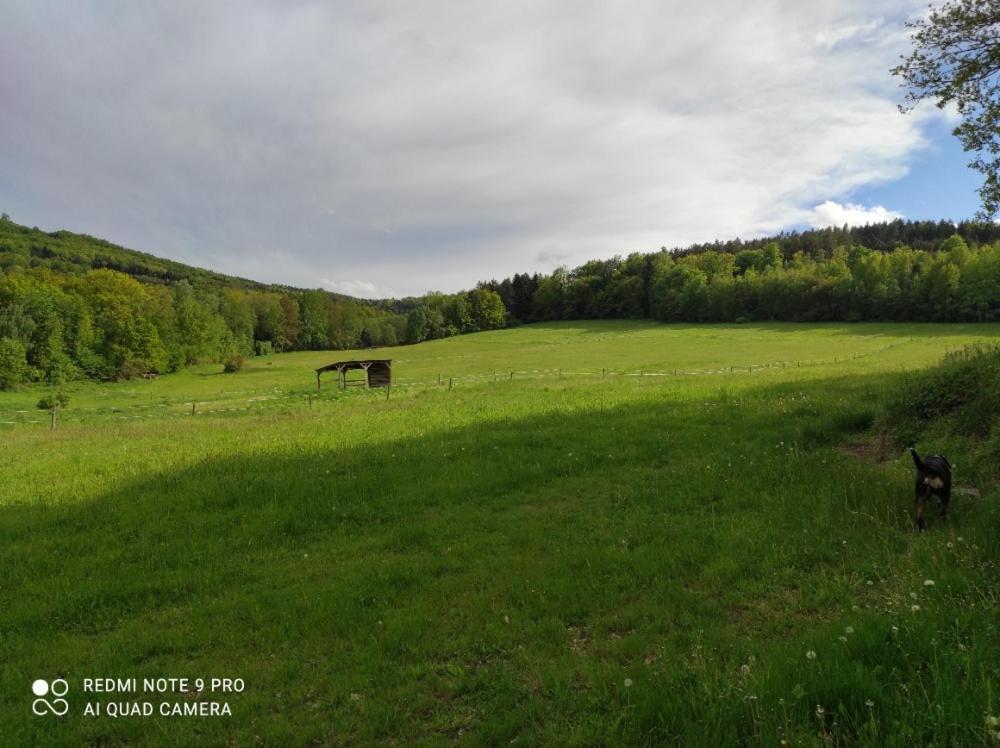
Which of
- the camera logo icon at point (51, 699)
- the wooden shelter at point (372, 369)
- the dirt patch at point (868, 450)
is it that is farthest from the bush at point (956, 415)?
the wooden shelter at point (372, 369)

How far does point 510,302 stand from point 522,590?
14208 cm

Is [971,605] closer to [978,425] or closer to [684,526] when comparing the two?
[684,526]

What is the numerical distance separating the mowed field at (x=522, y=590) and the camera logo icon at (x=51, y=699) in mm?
94

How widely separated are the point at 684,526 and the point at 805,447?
587 centimetres

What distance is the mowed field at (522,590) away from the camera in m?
4.11

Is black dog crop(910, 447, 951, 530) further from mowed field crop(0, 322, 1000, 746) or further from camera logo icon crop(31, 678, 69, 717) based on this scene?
camera logo icon crop(31, 678, 69, 717)

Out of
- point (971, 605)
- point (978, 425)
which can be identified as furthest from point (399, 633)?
point (978, 425)

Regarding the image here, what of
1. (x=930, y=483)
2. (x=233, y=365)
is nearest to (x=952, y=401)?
(x=930, y=483)

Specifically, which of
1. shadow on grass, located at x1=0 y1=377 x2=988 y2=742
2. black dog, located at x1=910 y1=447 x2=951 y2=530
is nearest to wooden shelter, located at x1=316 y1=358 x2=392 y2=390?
shadow on grass, located at x1=0 y1=377 x2=988 y2=742

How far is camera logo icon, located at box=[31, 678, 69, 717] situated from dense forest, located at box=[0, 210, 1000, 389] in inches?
3172

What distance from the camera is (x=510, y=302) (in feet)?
482

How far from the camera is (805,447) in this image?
12.4m

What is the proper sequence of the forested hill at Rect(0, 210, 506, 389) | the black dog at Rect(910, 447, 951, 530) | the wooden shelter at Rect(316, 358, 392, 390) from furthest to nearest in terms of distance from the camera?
1. the forested hill at Rect(0, 210, 506, 389)
2. the wooden shelter at Rect(316, 358, 392, 390)
3. the black dog at Rect(910, 447, 951, 530)

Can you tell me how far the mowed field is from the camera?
4.11 meters
